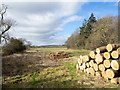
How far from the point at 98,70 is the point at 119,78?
1166mm

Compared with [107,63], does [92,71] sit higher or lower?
lower

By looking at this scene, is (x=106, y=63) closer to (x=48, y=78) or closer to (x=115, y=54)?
(x=115, y=54)

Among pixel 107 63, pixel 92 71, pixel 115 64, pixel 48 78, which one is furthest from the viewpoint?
pixel 92 71

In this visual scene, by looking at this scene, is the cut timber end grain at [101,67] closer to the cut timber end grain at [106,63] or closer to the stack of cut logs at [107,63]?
the stack of cut logs at [107,63]

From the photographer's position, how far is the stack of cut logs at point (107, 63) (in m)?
3.92

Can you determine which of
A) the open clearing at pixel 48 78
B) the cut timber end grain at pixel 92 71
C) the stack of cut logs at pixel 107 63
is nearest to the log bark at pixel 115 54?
the stack of cut logs at pixel 107 63

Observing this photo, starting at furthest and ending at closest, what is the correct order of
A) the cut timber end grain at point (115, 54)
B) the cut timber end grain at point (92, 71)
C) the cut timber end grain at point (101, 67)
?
the cut timber end grain at point (92, 71) → the cut timber end grain at point (101, 67) → the cut timber end grain at point (115, 54)

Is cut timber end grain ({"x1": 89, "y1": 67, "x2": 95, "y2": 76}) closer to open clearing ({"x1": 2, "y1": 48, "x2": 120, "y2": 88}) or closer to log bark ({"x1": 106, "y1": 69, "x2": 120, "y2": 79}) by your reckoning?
open clearing ({"x1": 2, "y1": 48, "x2": 120, "y2": 88})

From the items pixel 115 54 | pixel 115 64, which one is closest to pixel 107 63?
pixel 115 64

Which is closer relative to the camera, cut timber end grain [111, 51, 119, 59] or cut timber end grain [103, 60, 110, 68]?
cut timber end grain [111, 51, 119, 59]

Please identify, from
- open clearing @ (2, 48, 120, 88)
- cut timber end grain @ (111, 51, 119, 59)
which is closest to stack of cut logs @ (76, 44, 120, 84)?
cut timber end grain @ (111, 51, 119, 59)

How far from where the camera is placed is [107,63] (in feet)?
13.9

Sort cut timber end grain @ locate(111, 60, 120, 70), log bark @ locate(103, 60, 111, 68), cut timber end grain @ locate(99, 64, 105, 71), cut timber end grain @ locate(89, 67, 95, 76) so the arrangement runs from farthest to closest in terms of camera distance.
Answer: cut timber end grain @ locate(89, 67, 95, 76) → cut timber end grain @ locate(99, 64, 105, 71) → log bark @ locate(103, 60, 111, 68) → cut timber end grain @ locate(111, 60, 120, 70)

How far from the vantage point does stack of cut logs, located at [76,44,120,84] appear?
12.9 ft
